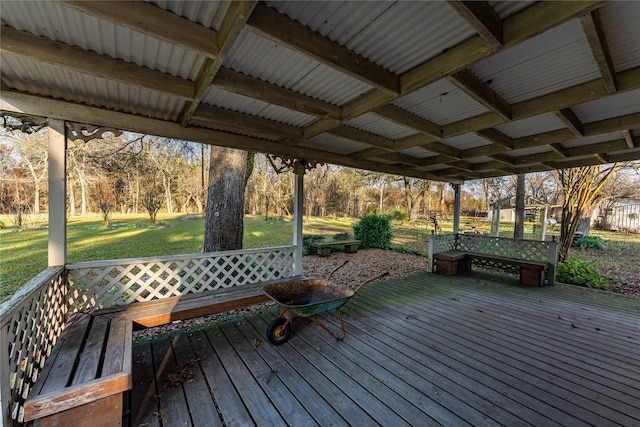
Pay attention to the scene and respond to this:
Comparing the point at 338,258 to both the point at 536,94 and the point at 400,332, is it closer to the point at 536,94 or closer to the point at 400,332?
the point at 400,332

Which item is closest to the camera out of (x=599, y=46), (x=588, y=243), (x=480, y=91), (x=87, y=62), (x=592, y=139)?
(x=599, y=46)

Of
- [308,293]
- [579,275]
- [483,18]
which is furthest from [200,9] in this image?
[579,275]

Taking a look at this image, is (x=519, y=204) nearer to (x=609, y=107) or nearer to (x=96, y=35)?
(x=609, y=107)

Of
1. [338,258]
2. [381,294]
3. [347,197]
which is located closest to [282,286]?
[381,294]

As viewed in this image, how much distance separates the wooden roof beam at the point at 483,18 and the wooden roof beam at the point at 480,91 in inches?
16.8

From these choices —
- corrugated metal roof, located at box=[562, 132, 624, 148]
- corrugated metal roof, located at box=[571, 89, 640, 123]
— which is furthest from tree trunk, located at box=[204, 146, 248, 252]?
corrugated metal roof, located at box=[562, 132, 624, 148]

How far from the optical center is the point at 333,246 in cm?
831

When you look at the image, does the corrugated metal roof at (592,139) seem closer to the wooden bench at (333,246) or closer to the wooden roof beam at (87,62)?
the wooden roof beam at (87,62)

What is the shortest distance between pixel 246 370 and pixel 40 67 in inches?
116

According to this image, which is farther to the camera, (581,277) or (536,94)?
(581,277)

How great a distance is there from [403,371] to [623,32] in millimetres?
2899

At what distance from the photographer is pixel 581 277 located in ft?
17.5

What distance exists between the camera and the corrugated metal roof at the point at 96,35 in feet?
4.62

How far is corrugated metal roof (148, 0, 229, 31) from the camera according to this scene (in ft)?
4.41
